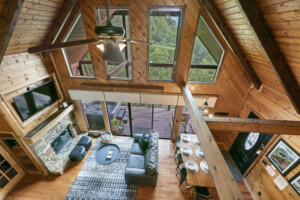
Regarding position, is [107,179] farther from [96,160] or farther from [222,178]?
[222,178]

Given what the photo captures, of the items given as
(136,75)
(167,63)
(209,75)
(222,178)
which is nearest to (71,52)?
(136,75)

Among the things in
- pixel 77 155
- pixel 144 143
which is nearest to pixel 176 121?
pixel 144 143

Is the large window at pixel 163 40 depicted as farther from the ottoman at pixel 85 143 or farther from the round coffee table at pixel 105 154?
the ottoman at pixel 85 143

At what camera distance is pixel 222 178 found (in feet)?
5.01

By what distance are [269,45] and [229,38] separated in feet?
3.75

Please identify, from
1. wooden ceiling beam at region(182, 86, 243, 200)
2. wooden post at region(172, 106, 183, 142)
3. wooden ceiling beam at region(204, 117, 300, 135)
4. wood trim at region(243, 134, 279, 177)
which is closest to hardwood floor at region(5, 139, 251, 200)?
wood trim at region(243, 134, 279, 177)

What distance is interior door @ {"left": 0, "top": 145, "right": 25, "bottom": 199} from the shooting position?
3.69m

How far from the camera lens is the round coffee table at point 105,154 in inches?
184

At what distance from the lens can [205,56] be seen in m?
4.13

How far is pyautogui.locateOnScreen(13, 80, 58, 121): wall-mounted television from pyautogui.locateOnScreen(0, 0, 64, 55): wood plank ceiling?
3.68ft

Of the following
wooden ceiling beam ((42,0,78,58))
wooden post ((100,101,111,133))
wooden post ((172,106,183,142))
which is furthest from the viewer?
wooden post ((100,101,111,133))

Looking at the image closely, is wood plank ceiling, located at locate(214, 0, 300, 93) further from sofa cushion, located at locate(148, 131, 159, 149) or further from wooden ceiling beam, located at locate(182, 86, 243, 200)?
sofa cushion, located at locate(148, 131, 159, 149)

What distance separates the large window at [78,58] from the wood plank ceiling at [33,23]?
0.75 m

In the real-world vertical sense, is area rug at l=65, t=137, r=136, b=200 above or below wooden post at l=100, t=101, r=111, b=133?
below
